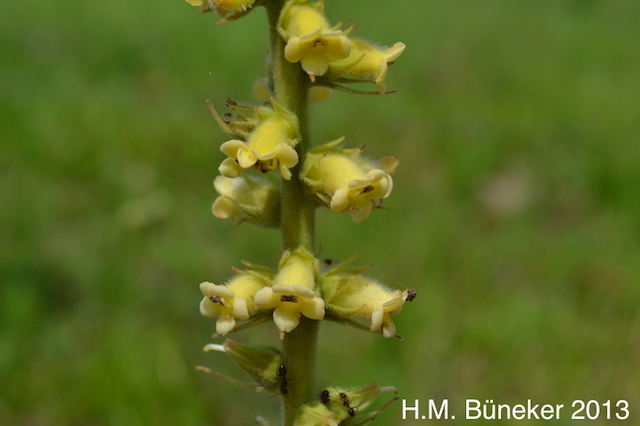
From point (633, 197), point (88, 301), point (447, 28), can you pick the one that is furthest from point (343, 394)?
point (447, 28)

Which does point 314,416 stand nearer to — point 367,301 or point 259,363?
point 259,363

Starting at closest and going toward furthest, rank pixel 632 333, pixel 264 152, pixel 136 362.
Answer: pixel 264 152
pixel 136 362
pixel 632 333

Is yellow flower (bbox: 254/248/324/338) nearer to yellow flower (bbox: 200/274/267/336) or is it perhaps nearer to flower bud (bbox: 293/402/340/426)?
yellow flower (bbox: 200/274/267/336)

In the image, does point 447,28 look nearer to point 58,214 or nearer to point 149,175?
point 149,175

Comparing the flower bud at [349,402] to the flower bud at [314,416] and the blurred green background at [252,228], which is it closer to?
the flower bud at [314,416]

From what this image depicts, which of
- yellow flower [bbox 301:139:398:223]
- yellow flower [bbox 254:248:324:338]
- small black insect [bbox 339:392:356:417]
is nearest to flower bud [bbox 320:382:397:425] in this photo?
small black insect [bbox 339:392:356:417]

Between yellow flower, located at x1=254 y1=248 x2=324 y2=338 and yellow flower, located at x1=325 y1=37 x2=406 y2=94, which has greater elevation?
yellow flower, located at x1=325 y1=37 x2=406 y2=94
